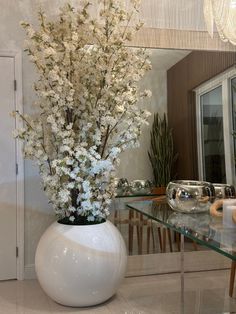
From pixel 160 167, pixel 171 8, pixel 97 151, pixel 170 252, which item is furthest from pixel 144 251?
pixel 171 8

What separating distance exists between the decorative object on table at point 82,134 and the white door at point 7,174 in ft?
1.99

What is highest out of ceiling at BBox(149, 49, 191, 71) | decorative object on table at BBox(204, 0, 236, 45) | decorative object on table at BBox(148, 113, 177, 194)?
ceiling at BBox(149, 49, 191, 71)

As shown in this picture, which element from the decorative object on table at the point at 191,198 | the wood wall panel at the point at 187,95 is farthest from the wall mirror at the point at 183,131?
the decorative object on table at the point at 191,198

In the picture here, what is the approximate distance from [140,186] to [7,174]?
125 cm

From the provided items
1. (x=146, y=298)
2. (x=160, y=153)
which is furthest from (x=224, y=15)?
(x=146, y=298)

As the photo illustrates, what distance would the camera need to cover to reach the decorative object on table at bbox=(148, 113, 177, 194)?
348 centimetres

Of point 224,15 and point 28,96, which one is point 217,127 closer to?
point 224,15

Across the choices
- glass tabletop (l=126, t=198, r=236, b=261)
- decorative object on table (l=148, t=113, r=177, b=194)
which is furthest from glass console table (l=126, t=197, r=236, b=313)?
decorative object on table (l=148, t=113, r=177, b=194)

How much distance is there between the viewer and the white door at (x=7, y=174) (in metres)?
3.14

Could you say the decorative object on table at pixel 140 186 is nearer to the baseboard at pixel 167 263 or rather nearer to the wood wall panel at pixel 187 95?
the wood wall panel at pixel 187 95

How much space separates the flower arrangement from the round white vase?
0.59ft

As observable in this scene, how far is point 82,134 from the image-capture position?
2.56 metres

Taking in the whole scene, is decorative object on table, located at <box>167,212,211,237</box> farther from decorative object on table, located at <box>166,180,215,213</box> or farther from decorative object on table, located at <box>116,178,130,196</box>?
decorative object on table, located at <box>116,178,130,196</box>

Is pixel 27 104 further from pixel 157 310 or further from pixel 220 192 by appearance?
pixel 157 310
